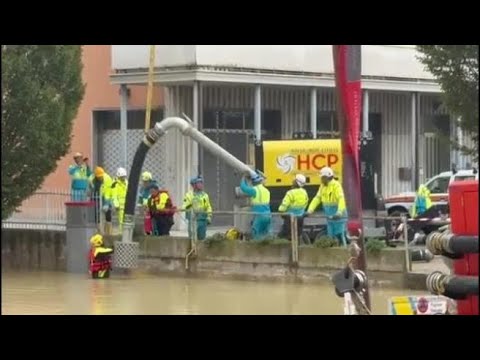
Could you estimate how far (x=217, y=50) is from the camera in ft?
92.9

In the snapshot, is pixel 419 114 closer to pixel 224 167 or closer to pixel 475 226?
pixel 224 167

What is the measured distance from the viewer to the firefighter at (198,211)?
22.2 metres

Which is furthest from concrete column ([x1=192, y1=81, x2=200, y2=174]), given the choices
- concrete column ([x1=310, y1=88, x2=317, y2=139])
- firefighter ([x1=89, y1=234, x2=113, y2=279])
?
firefighter ([x1=89, y1=234, x2=113, y2=279])

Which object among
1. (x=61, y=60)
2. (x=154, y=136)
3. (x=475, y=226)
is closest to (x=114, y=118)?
(x=154, y=136)

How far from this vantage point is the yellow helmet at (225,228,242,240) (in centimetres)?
2177

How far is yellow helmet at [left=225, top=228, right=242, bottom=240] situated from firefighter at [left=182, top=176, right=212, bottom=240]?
1.61 feet

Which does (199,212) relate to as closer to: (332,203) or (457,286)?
(332,203)

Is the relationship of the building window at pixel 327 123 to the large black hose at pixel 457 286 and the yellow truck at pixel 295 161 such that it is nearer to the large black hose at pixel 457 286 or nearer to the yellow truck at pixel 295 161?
the yellow truck at pixel 295 161

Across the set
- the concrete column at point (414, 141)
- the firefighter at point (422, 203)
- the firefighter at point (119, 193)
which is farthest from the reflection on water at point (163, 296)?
the concrete column at point (414, 141)

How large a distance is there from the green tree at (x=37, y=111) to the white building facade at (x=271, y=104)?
16.5 feet

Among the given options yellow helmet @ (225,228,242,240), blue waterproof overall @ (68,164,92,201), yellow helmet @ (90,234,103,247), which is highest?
blue waterproof overall @ (68,164,92,201)

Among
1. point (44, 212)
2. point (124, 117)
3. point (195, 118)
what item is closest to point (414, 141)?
point (195, 118)

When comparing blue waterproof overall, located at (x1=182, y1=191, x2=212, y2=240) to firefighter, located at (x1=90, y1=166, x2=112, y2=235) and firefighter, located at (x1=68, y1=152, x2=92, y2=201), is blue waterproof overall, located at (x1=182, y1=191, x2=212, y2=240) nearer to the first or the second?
firefighter, located at (x1=90, y1=166, x2=112, y2=235)

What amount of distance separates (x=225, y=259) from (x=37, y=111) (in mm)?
4463
